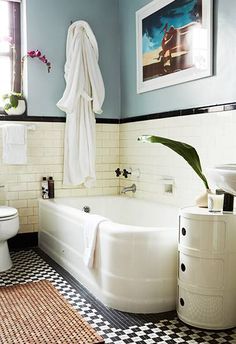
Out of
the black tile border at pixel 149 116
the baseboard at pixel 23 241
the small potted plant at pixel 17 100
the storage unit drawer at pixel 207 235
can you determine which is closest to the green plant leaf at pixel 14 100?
the small potted plant at pixel 17 100

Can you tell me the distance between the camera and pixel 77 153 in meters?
4.33

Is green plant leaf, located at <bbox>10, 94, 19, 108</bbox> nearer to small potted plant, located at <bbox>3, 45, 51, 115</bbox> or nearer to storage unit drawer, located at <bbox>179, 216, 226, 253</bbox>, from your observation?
small potted plant, located at <bbox>3, 45, 51, 115</bbox>

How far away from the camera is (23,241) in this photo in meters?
4.27

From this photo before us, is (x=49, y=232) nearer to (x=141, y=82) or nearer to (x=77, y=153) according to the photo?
(x=77, y=153)

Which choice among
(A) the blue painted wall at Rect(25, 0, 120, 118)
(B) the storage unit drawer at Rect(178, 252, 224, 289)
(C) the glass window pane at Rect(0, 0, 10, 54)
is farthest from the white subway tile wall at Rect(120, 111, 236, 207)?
(C) the glass window pane at Rect(0, 0, 10, 54)

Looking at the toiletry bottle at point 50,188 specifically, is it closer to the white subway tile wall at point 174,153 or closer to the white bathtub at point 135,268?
the white subway tile wall at point 174,153

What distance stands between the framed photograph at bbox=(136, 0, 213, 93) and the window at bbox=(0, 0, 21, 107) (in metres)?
1.22

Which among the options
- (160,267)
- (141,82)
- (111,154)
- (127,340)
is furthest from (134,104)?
(127,340)

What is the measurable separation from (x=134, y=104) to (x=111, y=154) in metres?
0.62

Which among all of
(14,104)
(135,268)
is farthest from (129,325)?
(14,104)

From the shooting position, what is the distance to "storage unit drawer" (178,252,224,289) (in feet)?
7.83

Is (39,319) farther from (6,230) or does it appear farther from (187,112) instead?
(187,112)

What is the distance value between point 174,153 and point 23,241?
1758 millimetres

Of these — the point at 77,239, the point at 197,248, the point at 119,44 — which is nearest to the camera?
the point at 197,248
